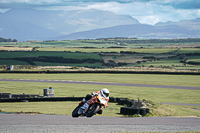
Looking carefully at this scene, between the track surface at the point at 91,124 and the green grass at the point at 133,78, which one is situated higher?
the green grass at the point at 133,78

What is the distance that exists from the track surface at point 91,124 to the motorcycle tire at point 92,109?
658cm

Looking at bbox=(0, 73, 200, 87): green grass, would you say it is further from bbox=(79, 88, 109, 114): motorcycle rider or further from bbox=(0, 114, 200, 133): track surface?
bbox=(79, 88, 109, 114): motorcycle rider

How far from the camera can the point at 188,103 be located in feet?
141

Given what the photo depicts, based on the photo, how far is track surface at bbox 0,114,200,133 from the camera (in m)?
22.0

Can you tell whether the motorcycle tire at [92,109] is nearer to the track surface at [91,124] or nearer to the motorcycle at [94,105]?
the motorcycle at [94,105]

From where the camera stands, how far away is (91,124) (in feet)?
78.4

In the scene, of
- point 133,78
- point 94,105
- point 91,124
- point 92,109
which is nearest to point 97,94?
point 94,105

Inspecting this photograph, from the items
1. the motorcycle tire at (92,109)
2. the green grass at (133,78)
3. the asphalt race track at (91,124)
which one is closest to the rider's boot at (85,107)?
the motorcycle tire at (92,109)

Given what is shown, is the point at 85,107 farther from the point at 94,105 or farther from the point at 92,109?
the point at 94,105

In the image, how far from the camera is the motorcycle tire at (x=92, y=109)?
1527 centimetres

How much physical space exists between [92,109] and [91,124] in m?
8.68

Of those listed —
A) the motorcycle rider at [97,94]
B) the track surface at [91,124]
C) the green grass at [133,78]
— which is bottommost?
the track surface at [91,124]

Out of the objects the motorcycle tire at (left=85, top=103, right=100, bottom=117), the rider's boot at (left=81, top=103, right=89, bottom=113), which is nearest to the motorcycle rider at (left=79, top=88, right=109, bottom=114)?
the rider's boot at (left=81, top=103, right=89, bottom=113)

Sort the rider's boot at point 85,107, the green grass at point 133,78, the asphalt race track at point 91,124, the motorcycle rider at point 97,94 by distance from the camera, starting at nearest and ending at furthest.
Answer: the motorcycle rider at point 97,94 < the rider's boot at point 85,107 < the asphalt race track at point 91,124 < the green grass at point 133,78
